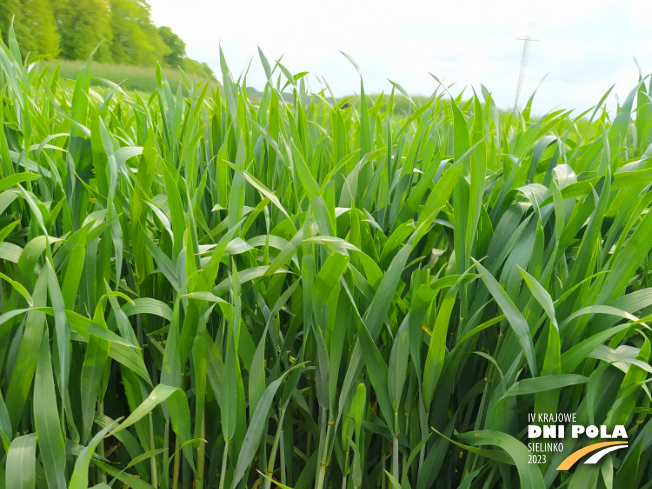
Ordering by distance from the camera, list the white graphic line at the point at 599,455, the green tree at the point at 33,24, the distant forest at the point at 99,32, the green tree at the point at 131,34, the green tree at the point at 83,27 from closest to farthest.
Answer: the white graphic line at the point at 599,455 < the green tree at the point at 33,24 < the distant forest at the point at 99,32 < the green tree at the point at 83,27 < the green tree at the point at 131,34

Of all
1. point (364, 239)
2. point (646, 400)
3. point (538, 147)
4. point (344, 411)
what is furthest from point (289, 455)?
point (538, 147)

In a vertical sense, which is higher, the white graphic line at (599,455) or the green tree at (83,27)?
the green tree at (83,27)

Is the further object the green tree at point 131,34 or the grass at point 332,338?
the green tree at point 131,34

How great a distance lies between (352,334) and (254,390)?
108mm

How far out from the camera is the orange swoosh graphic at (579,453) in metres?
0.37

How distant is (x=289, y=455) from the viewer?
47 cm

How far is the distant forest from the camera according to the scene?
12033 millimetres

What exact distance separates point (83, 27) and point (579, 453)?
1785 cm

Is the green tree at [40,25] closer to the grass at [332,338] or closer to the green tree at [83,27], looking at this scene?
the green tree at [83,27]

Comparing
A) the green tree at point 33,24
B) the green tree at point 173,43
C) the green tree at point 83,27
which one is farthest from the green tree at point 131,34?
the green tree at point 33,24

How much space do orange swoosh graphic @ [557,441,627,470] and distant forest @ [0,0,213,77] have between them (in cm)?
1321

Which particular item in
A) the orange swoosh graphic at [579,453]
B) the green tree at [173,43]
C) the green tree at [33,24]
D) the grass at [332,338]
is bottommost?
the orange swoosh graphic at [579,453]

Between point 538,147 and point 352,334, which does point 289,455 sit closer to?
point 352,334

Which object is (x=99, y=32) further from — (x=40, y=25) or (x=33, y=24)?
Answer: (x=33, y=24)
